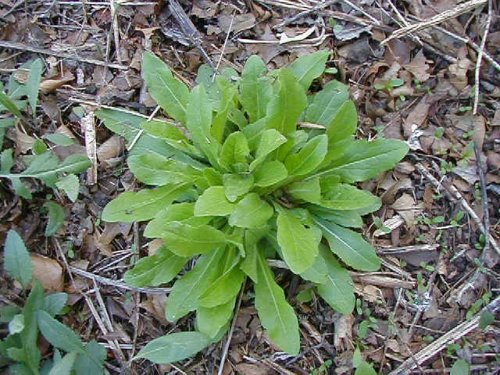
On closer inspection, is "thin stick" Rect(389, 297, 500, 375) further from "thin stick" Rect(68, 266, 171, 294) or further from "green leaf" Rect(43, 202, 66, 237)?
"green leaf" Rect(43, 202, 66, 237)

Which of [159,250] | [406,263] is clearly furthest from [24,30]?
[406,263]

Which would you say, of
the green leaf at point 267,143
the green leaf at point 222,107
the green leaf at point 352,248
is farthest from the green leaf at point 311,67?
the green leaf at point 352,248

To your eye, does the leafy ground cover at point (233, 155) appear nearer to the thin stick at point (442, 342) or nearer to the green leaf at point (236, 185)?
the thin stick at point (442, 342)

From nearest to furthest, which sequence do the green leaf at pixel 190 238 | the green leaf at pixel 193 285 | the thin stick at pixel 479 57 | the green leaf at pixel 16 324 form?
the green leaf at pixel 190 238 < the green leaf at pixel 16 324 < the green leaf at pixel 193 285 < the thin stick at pixel 479 57

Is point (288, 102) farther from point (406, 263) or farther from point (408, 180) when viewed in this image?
point (406, 263)

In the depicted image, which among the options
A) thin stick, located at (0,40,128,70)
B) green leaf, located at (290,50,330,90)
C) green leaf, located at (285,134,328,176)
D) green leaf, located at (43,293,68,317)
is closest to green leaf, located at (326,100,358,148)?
green leaf, located at (285,134,328,176)

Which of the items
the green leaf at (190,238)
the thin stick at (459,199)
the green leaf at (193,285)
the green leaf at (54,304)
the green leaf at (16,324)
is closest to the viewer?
the green leaf at (190,238)

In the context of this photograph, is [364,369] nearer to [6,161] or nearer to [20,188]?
[20,188]

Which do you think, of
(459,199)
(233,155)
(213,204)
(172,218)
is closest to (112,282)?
(172,218)
